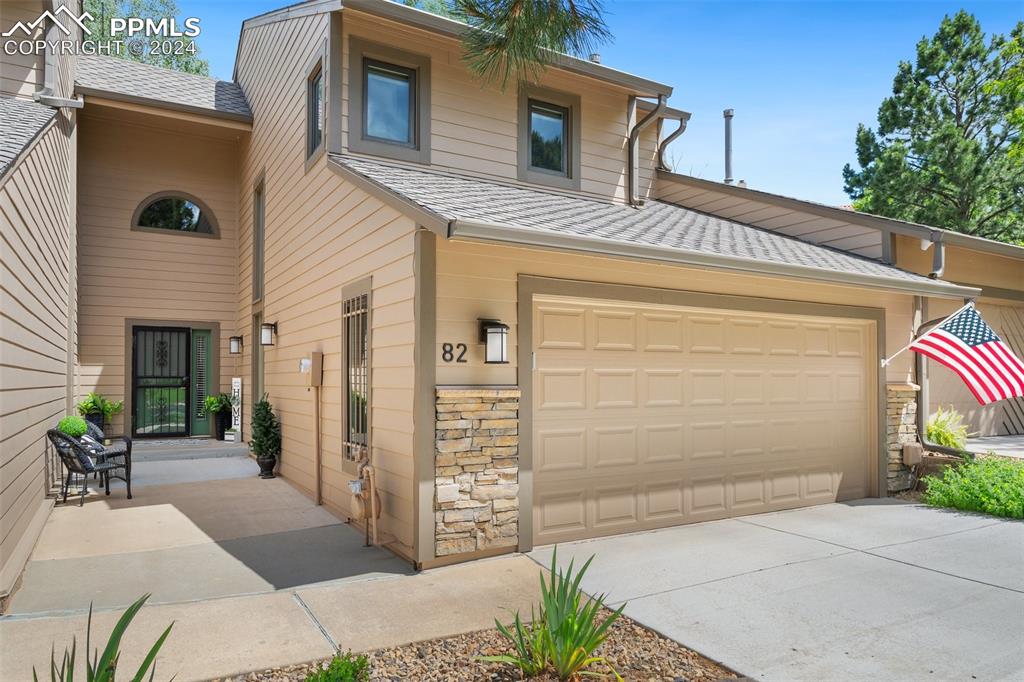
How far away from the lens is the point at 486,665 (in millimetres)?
3330

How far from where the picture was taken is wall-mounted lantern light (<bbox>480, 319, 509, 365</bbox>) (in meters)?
5.03

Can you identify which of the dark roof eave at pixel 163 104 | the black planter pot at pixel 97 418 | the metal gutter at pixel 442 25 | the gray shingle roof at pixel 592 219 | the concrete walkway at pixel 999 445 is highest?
the dark roof eave at pixel 163 104

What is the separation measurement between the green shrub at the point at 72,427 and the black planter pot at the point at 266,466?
222cm

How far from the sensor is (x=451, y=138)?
736 cm

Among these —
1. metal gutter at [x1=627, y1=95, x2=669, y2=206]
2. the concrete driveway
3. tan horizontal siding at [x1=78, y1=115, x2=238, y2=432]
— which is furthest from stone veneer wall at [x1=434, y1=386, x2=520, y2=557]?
tan horizontal siding at [x1=78, y1=115, x2=238, y2=432]

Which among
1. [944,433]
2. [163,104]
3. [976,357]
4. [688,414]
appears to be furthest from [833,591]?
[163,104]

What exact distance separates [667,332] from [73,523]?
5961mm

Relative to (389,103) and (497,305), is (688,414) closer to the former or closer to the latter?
(497,305)

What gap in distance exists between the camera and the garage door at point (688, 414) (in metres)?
5.63

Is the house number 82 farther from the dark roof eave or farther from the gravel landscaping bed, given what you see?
the dark roof eave

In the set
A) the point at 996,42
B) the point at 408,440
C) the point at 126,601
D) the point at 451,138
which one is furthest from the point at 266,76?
the point at 996,42

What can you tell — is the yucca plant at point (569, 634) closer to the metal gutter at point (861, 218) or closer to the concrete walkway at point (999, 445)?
the metal gutter at point (861, 218)

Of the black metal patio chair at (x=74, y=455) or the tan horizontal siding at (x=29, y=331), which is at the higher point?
the tan horizontal siding at (x=29, y=331)

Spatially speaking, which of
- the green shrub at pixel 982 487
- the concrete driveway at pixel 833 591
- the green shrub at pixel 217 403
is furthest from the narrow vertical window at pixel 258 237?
the green shrub at pixel 982 487
